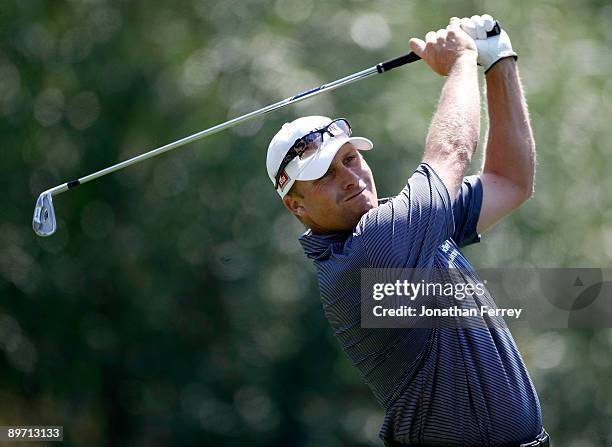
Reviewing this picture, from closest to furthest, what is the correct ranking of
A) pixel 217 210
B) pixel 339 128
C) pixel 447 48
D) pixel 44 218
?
pixel 447 48, pixel 339 128, pixel 44 218, pixel 217 210

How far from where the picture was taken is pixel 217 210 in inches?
311

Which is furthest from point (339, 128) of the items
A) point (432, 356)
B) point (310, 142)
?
point (432, 356)

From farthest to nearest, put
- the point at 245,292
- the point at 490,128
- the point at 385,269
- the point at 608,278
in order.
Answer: the point at 245,292
the point at 608,278
the point at 490,128
the point at 385,269

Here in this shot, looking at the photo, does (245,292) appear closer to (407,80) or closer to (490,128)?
(407,80)

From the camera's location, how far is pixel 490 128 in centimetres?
321

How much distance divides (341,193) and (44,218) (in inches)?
60.3

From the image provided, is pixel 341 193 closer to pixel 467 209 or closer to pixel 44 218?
pixel 467 209

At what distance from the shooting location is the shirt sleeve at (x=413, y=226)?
281cm

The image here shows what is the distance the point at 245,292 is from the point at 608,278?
2520 millimetres

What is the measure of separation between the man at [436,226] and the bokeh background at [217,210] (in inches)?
161

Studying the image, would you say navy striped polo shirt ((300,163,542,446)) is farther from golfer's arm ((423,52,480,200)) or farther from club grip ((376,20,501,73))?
club grip ((376,20,501,73))

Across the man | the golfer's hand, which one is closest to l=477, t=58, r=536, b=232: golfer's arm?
the man

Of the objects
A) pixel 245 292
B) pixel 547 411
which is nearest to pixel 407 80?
pixel 245 292

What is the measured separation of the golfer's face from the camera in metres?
3.06
